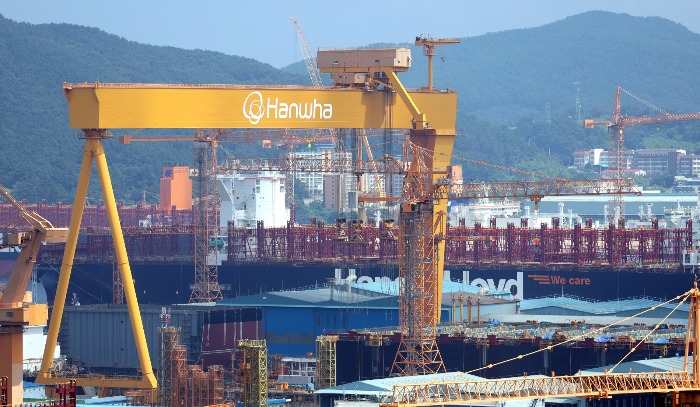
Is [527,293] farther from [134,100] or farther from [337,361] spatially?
[134,100]

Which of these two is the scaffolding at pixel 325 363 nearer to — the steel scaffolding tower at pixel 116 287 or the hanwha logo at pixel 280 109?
the hanwha logo at pixel 280 109

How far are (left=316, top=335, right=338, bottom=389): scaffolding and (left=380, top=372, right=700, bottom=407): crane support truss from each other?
19.2 m

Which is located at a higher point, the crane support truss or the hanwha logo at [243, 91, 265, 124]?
the hanwha logo at [243, 91, 265, 124]

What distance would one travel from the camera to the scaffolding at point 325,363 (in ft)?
279

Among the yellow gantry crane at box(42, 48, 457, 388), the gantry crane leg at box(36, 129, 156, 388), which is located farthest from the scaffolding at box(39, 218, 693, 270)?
the gantry crane leg at box(36, 129, 156, 388)

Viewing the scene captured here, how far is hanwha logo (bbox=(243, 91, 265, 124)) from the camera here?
7556cm

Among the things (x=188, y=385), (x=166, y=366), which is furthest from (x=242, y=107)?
(x=166, y=366)

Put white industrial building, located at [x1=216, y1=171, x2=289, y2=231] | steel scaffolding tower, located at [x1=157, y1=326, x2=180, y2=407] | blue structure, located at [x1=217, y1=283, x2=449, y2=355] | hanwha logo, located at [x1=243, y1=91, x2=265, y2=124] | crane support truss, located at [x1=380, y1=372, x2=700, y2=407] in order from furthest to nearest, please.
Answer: white industrial building, located at [x1=216, y1=171, x2=289, y2=231]
blue structure, located at [x1=217, y1=283, x2=449, y2=355]
steel scaffolding tower, located at [x1=157, y1=326, x2=180, y2=407]
hanwha logo, located at [x1=243, y1=91, x2=265, y2=124]
crane support truss, located at [x1=380, y1=372, x2=700, y2=407]

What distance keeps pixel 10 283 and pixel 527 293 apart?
85.1 meters

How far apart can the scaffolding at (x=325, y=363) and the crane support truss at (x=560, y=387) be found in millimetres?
19201

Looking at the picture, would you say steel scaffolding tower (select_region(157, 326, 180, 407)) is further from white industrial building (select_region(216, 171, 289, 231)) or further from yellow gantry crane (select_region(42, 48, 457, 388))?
white industrial building (select_region(216, 171, 289, 231))

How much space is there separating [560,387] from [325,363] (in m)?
25.6

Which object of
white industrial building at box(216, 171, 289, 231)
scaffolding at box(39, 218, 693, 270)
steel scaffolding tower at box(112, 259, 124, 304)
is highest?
white industrial building at box(216, 171, 289, 231)

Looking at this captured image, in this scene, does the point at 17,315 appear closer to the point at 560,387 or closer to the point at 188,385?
the point at 560,387
